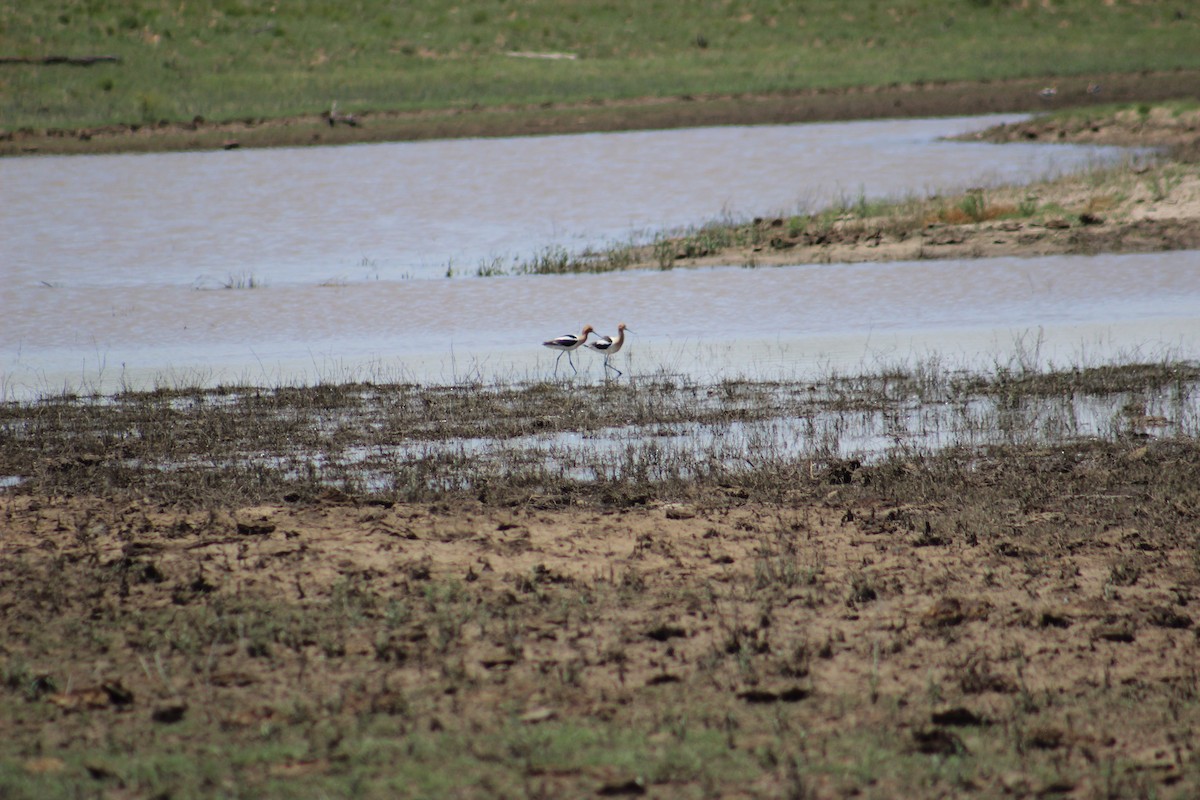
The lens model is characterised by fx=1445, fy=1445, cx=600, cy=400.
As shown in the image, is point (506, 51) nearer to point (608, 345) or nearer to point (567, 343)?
point (608, 345)

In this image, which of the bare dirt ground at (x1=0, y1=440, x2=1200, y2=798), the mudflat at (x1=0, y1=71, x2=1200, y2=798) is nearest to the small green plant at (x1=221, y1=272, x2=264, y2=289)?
the mudflat at (x1=0, y1=71, x2=1200, y2=798)

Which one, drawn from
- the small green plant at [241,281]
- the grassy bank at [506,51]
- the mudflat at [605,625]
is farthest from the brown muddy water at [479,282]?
the grassy bank at [506,51]

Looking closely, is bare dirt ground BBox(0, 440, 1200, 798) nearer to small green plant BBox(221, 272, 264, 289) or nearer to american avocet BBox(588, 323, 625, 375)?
american avocet BBox(588, 323, 625, 375)

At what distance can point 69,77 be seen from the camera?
1800 inches

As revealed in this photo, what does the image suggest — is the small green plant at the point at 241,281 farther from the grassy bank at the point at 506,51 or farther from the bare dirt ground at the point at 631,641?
the grassy bank at the point at 506,51

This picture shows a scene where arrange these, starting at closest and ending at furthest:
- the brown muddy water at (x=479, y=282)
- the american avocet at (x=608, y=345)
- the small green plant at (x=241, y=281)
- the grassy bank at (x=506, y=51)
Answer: the american avocet at (x=608, y=345) < the brown muddy water at (x=479, y=282) < the small green plant at (x=241, y=281) < the grassy bank at (x=506, y=51)

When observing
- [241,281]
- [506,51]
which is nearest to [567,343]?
[241,281]

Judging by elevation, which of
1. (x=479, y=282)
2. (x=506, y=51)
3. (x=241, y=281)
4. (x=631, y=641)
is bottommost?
(x=631, y=641)

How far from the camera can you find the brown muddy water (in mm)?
15531

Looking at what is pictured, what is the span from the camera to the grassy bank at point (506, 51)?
146 ft

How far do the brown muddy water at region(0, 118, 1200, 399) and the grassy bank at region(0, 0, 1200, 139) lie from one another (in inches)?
366

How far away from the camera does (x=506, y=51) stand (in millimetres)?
52188

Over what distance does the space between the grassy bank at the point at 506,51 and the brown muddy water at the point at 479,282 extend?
30.5ft

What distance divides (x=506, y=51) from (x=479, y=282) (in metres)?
33.2
